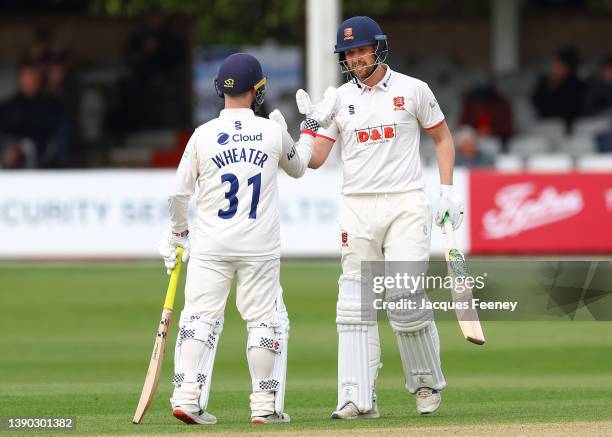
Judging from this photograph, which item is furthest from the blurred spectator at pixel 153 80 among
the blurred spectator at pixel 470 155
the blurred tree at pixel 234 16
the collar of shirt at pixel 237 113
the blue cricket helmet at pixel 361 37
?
the collar of shirt at pixel 237 113

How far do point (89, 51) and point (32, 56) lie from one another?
3514 millimetres

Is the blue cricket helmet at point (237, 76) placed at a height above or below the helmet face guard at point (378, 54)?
below

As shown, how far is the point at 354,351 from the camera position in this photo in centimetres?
795

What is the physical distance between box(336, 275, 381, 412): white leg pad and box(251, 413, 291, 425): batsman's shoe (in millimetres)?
330

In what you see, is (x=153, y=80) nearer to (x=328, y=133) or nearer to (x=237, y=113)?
(x=328, y=133)

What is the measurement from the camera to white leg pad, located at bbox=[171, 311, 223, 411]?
7645 millimetres

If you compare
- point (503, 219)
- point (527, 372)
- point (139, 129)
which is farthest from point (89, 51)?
point (527, 372)

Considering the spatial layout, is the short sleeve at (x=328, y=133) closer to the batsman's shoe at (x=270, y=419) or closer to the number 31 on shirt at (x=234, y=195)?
the number 31 on shirt at (x=234, y=195)

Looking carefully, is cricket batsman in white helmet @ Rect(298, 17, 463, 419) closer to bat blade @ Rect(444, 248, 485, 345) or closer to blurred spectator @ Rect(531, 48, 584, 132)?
bat blade @ Rect(444, 248, 485, 345)

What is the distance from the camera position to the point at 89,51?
28.1 meters

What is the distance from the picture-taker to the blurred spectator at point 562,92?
23.2 meters

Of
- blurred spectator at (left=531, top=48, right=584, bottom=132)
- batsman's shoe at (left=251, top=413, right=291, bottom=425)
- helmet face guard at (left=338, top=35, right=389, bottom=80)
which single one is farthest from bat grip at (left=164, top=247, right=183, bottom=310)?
blurred spectator at (left=531, top=48, right=584, bottom=132)

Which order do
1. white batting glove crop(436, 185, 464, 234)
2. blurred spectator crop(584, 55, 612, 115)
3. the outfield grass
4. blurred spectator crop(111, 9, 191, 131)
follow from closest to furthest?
1. white batting glove crop(436, 185, 464, 234)
2. the outfield grass
3. blurred spectator crop(584, 55, 612, 115)
4. blurred spectator crop(111, 9, 191, 131)

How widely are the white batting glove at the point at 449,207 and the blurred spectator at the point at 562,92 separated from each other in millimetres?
15357
